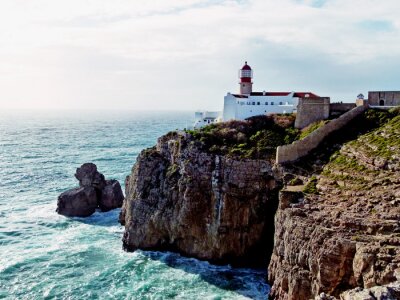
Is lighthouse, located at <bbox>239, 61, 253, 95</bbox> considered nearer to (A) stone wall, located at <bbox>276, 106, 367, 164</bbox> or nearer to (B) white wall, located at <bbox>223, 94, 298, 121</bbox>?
(B) white wall, located at <bbox>223, 94, 298, 121</bbox>

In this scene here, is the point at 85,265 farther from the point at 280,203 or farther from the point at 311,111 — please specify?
the point at 311,111

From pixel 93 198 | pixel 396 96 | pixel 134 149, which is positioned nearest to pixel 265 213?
pixel 396 96

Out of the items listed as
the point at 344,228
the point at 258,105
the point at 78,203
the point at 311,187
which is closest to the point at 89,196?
the point at 78,203

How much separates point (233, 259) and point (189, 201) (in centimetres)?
658

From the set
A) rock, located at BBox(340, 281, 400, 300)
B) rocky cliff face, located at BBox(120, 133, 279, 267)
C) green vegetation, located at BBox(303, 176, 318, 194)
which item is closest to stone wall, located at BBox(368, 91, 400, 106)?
rocky cliff face, located at BBox(120, 133, 279, 267)

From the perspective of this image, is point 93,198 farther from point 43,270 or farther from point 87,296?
point 87,296

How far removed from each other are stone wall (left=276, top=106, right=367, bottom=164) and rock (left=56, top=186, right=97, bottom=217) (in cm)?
2777

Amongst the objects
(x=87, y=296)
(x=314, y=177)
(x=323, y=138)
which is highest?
(x=323, y=138)

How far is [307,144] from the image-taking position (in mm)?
39500

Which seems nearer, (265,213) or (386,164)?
(386,164)

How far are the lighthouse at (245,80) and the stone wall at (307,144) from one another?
18.8 meters

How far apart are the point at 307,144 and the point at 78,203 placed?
30870mm

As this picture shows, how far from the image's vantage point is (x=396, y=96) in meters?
43.7

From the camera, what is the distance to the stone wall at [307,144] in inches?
1534
